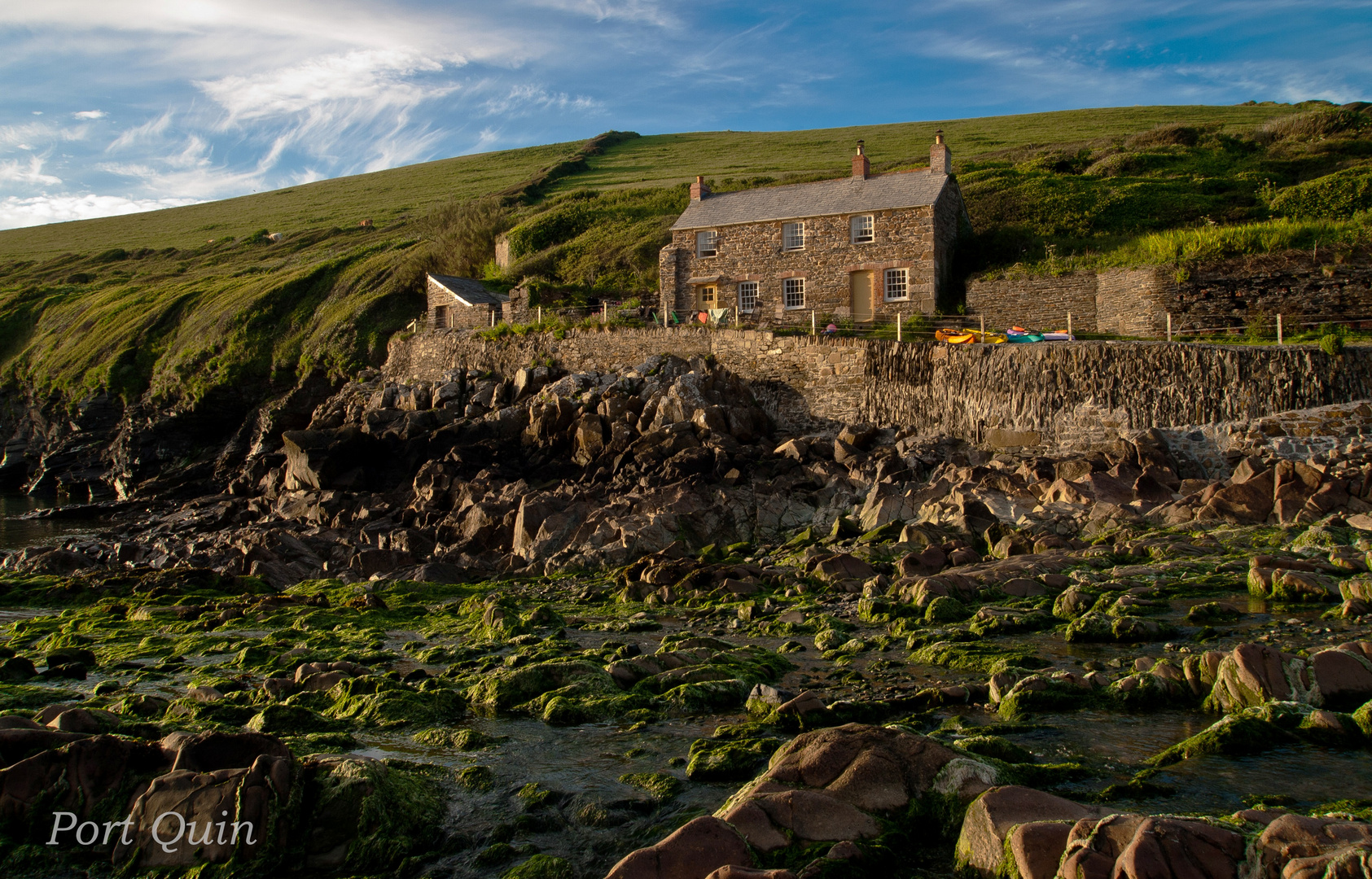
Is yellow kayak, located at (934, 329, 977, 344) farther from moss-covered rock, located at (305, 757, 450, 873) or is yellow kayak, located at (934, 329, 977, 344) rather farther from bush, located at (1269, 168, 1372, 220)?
moss-covered rock, located at (305, 757, 450, 873)

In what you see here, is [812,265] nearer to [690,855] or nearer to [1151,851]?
[690,855]

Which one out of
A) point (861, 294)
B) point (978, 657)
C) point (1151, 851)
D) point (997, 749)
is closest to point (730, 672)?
point (978, 657)

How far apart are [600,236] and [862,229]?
20939 millimetres

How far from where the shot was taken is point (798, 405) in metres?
28.0

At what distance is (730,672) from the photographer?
405 inches

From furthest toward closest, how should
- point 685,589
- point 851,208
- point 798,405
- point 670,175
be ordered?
point 670,175 < point 851,208 < point 798,405 < point 685,589

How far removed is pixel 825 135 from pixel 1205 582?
8197 cm

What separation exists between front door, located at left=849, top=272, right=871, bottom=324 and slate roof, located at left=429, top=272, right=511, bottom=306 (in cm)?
1565

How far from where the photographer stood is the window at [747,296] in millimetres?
34844

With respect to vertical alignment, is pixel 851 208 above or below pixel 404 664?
above

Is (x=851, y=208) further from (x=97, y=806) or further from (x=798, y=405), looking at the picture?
(x=97, y=806)

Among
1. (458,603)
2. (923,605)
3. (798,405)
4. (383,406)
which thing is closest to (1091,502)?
(923,605)

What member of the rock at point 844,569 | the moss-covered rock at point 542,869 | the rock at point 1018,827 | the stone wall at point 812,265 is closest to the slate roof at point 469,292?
the stone wall at point 812,265

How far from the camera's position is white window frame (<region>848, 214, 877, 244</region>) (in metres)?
32.9
